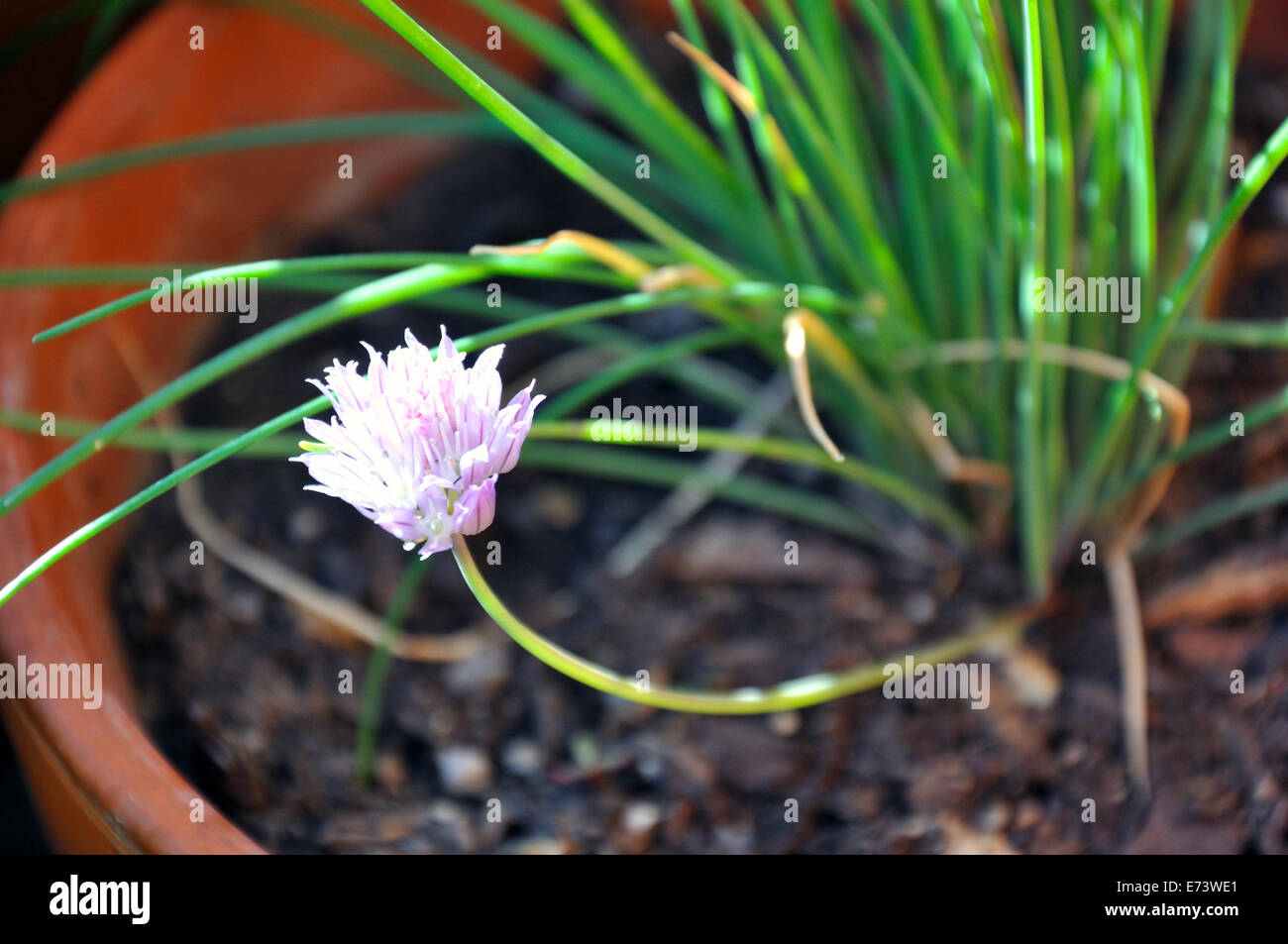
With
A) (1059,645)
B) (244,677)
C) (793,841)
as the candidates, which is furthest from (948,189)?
(244,677)

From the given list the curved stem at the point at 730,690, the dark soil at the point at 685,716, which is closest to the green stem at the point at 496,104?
the curved stem at the point at 730,690

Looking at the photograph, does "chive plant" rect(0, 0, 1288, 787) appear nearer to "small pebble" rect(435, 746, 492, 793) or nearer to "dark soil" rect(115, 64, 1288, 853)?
"dark soil" rect(115, 64, 1288, 853)

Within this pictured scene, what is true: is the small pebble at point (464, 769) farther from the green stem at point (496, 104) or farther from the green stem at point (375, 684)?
the green stem at point (496, 104)

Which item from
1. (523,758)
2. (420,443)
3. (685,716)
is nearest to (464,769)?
(523,758)

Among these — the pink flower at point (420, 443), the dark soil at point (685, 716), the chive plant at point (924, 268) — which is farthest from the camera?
the dark soil at point (685, 716)

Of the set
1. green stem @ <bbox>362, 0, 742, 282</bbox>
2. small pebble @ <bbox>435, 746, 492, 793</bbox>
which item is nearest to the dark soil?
small pebble @ <bbox>435, 746, 492, 793</bbox>
